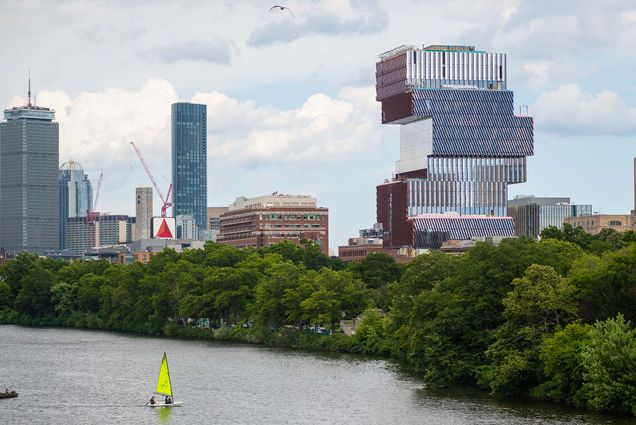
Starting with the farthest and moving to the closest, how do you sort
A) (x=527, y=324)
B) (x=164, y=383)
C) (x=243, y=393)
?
(x=243, y=393)
(x=164, y=383)
(x=527, y=324)

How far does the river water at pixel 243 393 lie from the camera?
374ft

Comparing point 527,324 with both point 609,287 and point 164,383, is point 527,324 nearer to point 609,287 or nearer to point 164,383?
point 609,287

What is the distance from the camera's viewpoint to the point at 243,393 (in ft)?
431

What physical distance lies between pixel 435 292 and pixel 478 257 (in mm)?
5944

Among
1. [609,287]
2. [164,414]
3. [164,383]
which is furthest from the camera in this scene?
[164,383]

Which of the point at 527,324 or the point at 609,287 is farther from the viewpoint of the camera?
the point at 527,324

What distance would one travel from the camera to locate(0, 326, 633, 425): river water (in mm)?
113875

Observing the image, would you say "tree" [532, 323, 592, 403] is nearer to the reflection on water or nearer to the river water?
the river water

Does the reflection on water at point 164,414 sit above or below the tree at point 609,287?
below

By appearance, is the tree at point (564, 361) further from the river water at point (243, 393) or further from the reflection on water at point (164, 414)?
the reflection on water at point (164, 414)

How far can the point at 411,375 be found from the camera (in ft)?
473

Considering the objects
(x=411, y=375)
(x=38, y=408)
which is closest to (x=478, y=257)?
(x=411, y=375)

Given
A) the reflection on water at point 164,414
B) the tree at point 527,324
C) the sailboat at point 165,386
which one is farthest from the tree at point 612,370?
the sailboat at point 165,386

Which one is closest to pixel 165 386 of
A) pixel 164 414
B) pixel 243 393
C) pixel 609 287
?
pixel 164 414
